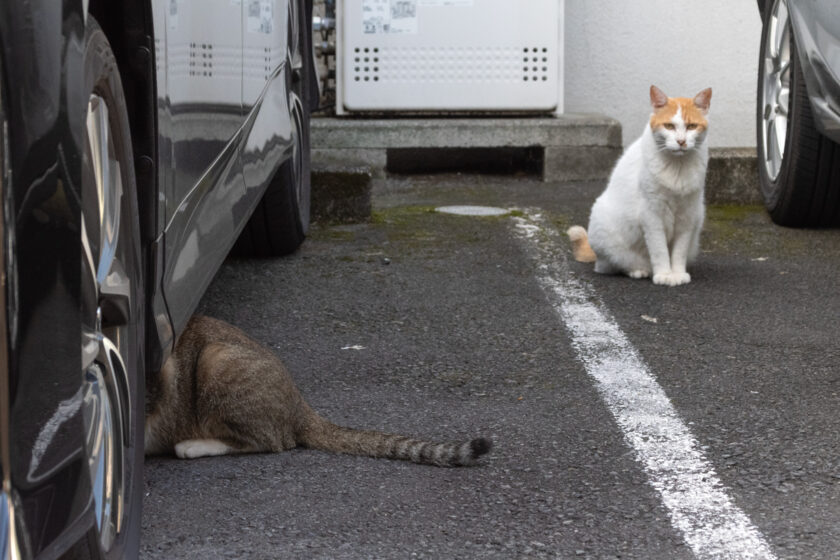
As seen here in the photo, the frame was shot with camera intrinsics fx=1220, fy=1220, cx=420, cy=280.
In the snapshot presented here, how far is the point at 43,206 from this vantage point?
5.17 ft

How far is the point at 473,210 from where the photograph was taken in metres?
7.16

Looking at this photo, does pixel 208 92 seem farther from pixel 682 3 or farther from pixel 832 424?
pixel 682 3

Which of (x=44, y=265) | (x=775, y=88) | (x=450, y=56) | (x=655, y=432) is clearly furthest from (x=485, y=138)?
(x=44, y=265)

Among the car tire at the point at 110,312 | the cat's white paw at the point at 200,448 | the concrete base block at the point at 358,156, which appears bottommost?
the cat's white paw at the point at 200,448

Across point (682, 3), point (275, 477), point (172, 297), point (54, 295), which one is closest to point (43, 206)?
point (54, 295)

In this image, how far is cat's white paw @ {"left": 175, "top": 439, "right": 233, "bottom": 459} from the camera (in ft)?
10.3

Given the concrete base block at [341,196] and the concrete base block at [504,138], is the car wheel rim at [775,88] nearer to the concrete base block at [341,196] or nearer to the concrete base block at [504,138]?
the concrete base block at [504,138]

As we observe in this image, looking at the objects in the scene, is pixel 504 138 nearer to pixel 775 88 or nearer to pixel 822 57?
pixel 775 88

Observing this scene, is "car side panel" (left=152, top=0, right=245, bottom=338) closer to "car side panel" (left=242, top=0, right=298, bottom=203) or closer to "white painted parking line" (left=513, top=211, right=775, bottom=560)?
"car side panel" (left=242, top=0, right=298, bottom=203)

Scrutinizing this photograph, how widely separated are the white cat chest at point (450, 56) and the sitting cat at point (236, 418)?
17.6ft

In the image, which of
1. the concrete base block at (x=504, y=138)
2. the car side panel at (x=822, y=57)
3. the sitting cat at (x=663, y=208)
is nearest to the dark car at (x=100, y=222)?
the sitting cat at (x=663, y=208)

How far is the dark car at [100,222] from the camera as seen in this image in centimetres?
154

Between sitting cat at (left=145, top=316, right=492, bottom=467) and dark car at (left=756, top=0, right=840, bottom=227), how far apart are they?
2.91m

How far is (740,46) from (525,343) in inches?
209
